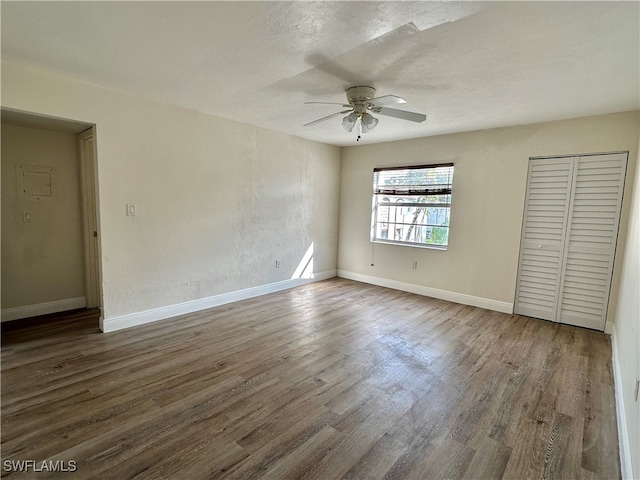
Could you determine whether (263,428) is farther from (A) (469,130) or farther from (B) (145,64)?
(A) (469,130)

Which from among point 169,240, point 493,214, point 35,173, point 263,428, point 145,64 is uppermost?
point 145,64

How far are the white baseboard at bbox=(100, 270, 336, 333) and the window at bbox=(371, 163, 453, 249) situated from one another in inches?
68.7

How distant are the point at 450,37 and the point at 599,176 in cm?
285

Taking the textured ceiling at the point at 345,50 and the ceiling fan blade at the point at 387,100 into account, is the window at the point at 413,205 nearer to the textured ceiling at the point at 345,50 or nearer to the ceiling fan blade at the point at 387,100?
Result: the textured ceiling at the point at 345,50

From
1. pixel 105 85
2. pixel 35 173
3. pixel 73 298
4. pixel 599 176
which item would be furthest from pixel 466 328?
pixel 35 173

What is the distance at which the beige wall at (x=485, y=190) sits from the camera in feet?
11.5

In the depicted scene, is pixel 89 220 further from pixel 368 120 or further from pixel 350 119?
pixel 368 120

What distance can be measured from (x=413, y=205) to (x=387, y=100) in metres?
2.71

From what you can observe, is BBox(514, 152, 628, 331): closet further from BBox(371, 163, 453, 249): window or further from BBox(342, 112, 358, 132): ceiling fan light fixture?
BBox(342, 112, 358, 132): ceiling fan light fixture

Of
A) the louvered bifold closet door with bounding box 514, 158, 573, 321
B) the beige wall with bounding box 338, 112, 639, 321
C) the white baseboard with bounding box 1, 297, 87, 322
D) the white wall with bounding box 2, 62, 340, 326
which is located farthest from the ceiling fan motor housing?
the white baseboard with bounding box 1, 297, 87, 322

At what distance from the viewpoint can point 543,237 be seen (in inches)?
153

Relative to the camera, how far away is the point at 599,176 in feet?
11.5

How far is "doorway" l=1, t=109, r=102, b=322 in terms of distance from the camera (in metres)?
3.43

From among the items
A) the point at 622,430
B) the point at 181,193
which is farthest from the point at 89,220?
the point at 622,430
